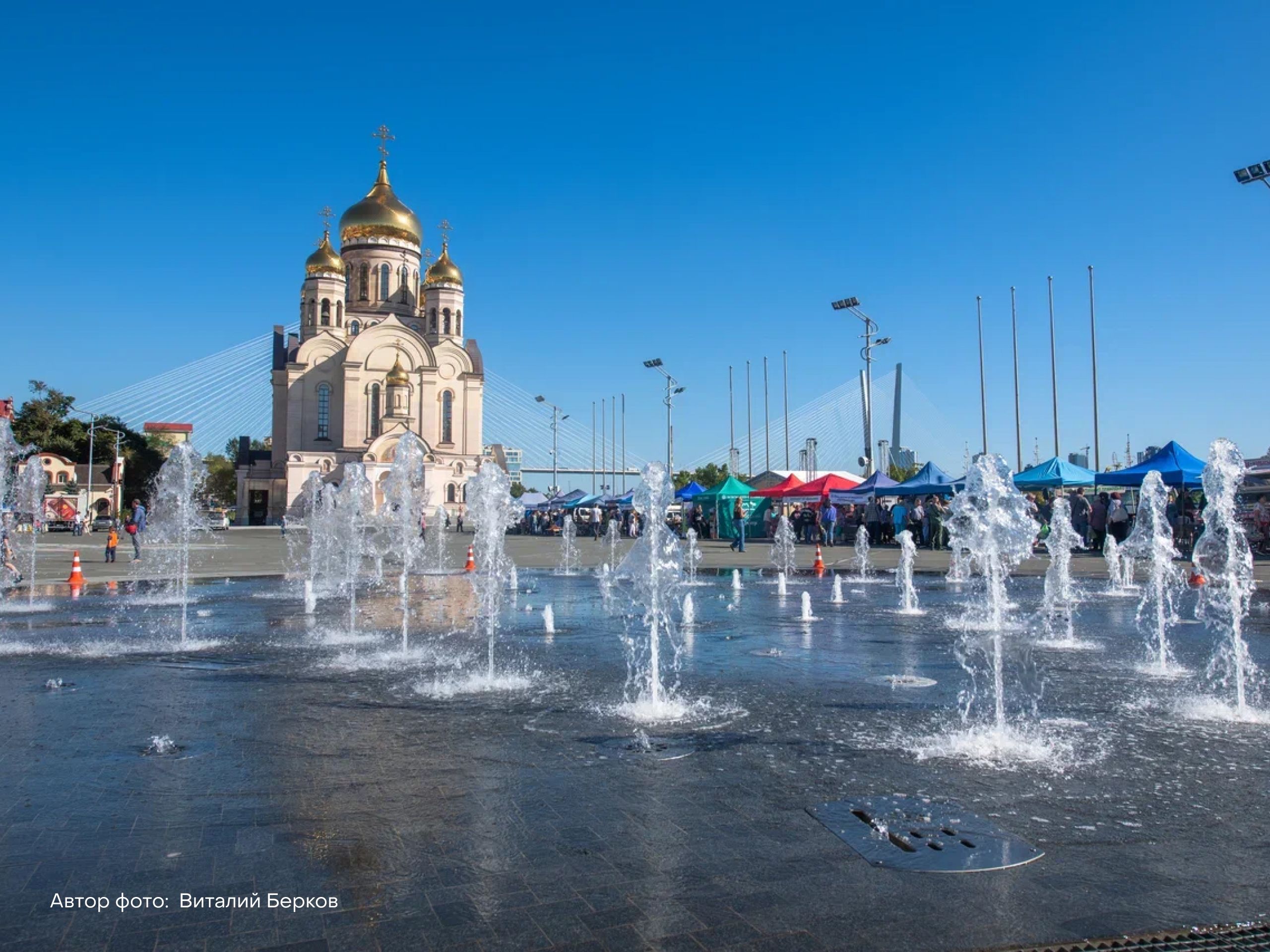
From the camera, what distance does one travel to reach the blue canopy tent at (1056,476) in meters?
27.8

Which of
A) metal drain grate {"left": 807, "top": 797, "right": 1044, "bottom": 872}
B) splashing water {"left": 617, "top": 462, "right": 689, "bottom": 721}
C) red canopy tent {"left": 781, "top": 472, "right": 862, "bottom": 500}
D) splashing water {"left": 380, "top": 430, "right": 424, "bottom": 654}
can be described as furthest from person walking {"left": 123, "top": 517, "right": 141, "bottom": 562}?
Result: metal drain grate {"left": 807, "top": 797, "right": 1044, "bottom": 872}

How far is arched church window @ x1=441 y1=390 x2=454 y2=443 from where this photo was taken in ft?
250

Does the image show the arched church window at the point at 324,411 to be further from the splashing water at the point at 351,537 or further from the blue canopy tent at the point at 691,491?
the splashing water at the point at 351,537

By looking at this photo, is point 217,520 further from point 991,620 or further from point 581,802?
point 581,802

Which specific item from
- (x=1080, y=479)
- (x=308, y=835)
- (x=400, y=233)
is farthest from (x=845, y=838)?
(x=400, y=233)

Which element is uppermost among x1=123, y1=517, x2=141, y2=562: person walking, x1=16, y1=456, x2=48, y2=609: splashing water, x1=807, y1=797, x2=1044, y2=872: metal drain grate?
x1=16, y1=456, x2=48, y2=609: splashing water

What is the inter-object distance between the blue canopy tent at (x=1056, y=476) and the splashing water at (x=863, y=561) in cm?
563

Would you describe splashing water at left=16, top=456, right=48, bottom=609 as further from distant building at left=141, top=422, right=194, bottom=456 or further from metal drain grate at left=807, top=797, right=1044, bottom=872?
distant building at left=141, top=422, right=194, bottom=456

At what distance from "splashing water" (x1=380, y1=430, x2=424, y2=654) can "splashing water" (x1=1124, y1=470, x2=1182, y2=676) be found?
7.15m

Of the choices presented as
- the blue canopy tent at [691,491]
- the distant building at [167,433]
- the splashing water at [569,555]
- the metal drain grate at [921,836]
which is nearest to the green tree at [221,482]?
the distant building at [167,433]

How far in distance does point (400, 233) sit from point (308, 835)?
7594cm

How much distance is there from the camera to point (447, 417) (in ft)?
252

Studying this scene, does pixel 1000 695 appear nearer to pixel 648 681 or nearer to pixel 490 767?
pixel 648 681

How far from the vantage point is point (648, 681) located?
7.95 m
